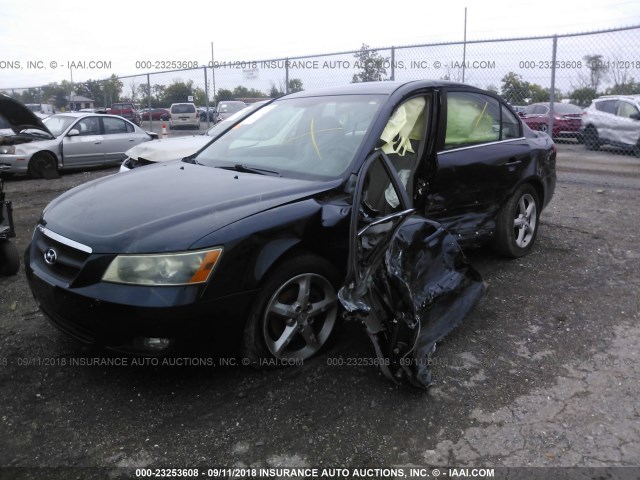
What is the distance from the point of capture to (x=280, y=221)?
9.49ft

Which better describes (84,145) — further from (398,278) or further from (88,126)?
(398,278)

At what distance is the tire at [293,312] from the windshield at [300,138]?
665mm

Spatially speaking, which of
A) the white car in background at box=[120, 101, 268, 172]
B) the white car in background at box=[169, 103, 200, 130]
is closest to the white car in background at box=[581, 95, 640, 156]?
the white car in background at box=[120, 101, 268, 172]

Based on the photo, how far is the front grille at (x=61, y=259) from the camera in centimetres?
276

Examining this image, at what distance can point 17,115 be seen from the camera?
4.51 metres

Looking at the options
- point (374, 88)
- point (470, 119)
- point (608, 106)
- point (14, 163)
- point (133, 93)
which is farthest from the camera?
point (133, 93)

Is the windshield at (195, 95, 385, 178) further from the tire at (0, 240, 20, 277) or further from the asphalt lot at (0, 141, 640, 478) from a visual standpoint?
the tire at (0, 240, 20, 277)

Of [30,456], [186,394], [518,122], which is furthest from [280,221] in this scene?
[518,122]

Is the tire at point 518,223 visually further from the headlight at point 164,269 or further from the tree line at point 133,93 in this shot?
the tree line at point 133,93

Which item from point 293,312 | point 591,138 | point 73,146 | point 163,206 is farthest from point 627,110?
point 163,206

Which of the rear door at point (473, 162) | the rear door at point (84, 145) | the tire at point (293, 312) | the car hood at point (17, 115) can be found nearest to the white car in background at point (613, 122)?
the rear door at point (473, 162)

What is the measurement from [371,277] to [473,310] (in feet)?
5.04

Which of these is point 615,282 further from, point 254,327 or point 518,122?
point 254,327

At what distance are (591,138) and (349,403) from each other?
1362 centimetres
